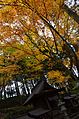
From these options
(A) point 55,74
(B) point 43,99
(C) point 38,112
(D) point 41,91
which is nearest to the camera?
(C) point 38,112

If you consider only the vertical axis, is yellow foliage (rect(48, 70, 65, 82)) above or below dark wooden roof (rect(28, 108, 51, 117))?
above

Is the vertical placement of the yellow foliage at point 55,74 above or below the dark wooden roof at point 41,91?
above

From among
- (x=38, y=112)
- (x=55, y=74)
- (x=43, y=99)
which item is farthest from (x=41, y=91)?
(x=55, y=74)

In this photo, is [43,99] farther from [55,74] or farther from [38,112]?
[55,74]

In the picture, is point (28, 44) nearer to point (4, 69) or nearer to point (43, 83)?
point (4, 69)

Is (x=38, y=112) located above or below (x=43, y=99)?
below

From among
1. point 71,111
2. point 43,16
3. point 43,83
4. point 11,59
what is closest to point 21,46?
point 11,59

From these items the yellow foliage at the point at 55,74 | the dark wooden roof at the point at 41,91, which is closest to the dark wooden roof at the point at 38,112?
the dark wooden roof at the point at 41,91

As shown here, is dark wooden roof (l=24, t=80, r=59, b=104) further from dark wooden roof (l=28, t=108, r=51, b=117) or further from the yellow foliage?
the yellow foliage

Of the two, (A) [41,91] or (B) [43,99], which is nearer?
(A) [41,91]

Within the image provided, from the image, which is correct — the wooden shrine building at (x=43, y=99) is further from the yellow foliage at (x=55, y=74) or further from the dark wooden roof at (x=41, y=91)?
the yellow foliage at (x=55, y=74)

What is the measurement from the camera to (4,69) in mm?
12836

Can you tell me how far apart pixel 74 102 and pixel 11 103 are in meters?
19.2

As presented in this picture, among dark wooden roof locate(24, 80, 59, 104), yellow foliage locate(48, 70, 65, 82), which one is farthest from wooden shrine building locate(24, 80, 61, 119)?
yellow foliage locate(48, 70, 65, 82)
